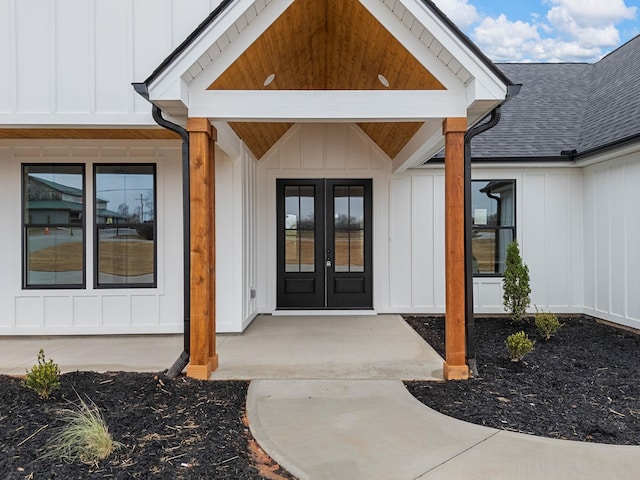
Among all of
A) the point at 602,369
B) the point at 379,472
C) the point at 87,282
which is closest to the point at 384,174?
the point at 602,369

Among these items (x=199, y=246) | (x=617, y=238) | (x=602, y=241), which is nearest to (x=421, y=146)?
(x=199, y=246)

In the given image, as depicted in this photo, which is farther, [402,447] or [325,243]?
[325,243]

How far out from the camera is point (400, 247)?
309 inches

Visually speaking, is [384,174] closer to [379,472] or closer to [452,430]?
[452,430]

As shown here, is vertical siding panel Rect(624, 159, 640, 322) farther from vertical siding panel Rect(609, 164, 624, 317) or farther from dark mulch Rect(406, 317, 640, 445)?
dark mulch Rect(406, 317, 640, 445)

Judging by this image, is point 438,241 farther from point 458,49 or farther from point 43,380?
point 43,380

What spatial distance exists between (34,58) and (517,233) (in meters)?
8.00

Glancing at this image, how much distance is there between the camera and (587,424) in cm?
322

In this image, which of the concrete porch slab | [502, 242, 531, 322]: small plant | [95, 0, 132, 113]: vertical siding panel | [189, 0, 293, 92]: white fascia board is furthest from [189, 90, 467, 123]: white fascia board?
[502, 242, 531, 322]: small plant

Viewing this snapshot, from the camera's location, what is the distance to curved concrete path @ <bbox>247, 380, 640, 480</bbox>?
2578mm

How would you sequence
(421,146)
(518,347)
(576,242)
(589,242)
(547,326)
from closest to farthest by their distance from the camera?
(518,347) < (421,146) < (547,326) < (589,242) < (576,242)

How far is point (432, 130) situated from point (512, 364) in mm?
2882

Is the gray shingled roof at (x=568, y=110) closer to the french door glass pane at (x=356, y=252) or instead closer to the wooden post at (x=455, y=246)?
the french door glass pane at (x=356, y=252)

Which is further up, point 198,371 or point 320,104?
point 320,104
